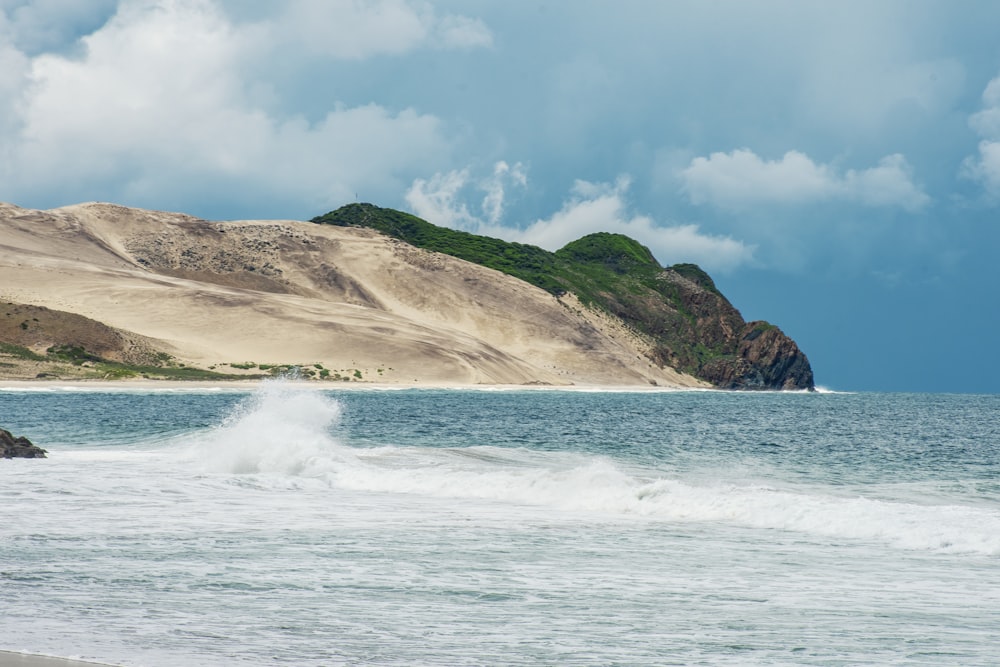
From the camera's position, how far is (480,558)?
16312mm

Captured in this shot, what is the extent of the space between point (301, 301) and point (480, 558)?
145865 millimetres

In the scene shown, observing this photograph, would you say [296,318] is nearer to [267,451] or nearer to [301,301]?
[301,301]

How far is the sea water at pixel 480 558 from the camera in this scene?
37.4 feet

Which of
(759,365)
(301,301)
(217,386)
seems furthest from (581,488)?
(759,365)

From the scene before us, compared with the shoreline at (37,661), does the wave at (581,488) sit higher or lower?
higher

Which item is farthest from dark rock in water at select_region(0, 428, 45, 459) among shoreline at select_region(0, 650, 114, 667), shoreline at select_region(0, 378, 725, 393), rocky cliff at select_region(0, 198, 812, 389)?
rocky cliff at select_region(0, 198, 812, 389)

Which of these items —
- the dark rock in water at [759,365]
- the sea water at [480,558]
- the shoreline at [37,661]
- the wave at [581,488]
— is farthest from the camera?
the dark rock in water at [759,365]

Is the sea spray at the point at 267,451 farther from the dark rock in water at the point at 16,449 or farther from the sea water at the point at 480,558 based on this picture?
the dark rock in water at the point at 16,449

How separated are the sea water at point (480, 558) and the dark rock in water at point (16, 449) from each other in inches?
35.0

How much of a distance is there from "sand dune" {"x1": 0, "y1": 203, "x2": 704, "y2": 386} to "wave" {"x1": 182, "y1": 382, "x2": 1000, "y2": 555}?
304 ft

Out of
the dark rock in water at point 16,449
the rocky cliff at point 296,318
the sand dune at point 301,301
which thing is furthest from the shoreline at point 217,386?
the dark rock in water at point 16,449

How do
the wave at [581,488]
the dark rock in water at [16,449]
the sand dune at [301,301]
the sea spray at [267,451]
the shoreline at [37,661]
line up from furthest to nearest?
the sand dune at [301,301] → the dark rock in water at [16,449] → the sea spray at [267,451] → the wave at [581,488] → the shoreline at [37,661]

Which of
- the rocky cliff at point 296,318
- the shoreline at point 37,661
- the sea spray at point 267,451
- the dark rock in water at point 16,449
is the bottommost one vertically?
the shoreline at point 37,661

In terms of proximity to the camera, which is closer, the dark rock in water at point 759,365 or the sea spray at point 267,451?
the sea spray at point 267,451
